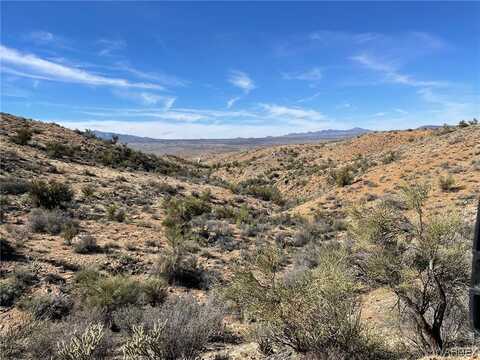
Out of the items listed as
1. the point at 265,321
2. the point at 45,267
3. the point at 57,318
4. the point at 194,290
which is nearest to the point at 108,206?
the point at 45,267

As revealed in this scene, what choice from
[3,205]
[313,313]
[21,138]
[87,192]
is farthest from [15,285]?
[21,138]

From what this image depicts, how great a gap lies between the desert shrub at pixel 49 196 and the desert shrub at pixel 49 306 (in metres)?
8.13

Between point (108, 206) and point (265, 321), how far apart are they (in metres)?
13.6

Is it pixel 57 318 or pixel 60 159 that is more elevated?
pixel 60 159

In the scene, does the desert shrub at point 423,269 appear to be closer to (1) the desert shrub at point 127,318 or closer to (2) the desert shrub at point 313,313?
(2) the desert shrub at point 313,313

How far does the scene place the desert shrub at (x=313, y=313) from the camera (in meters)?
4.97

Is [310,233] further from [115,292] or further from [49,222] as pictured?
[49,222]

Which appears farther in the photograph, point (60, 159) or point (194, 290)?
point (60, 159)

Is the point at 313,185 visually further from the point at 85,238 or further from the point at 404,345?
the point at 404,345

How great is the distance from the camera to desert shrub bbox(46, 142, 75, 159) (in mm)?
26116

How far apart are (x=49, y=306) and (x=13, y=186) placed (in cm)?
1061

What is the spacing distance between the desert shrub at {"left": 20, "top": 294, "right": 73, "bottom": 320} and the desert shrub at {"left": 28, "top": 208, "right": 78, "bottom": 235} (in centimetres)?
507

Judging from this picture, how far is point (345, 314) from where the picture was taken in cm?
502

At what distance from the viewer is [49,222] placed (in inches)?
505
